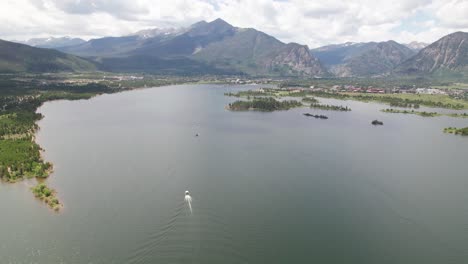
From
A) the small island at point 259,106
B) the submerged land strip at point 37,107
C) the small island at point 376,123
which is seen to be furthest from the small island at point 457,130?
the small island at point 259,106

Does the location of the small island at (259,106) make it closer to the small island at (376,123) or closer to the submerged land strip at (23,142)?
the small island at (376,123)

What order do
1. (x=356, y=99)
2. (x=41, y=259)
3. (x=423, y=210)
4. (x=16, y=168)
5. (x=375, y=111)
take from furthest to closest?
(x=356, y=99) < (x=375, y=111) < (x=16, y=168) < (x=423, y=210) < (x=41, y=259)

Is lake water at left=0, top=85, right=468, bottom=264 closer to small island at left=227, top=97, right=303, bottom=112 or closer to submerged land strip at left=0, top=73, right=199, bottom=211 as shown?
submerged land strip at left=0, top=73, right=199, bottom=211

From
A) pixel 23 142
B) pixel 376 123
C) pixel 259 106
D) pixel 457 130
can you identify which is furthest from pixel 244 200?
pixel 259 106

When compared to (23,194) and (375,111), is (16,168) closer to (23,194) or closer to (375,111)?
(23,194)

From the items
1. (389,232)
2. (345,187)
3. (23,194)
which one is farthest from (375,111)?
(23,194)

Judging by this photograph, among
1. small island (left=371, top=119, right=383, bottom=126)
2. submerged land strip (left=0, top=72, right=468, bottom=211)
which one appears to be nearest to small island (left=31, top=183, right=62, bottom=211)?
submerged land strip (left=0, top=72, right=468, bottom=211)
